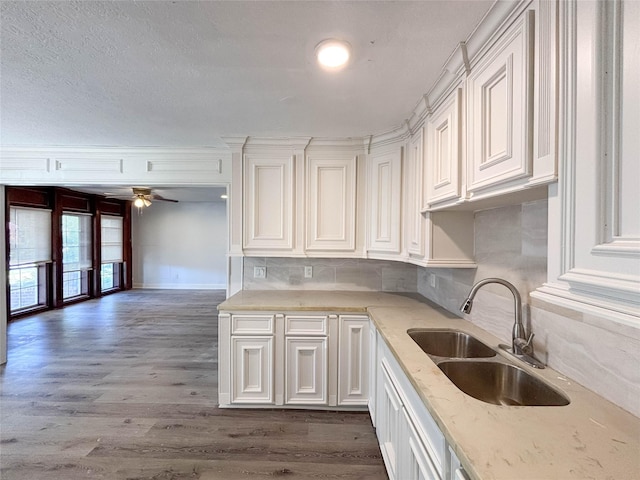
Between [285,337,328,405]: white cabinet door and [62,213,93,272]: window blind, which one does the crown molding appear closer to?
[285,337,328,405]: white cabinet door

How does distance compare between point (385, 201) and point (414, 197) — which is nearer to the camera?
point (414, 197)

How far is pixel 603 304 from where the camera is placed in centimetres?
68

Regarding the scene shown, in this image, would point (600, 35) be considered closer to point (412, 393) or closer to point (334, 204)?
point (412, 393)

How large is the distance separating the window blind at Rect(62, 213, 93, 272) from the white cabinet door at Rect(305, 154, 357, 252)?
19.1 feet

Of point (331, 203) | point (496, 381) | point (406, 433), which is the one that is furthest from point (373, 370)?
point (331, 203)

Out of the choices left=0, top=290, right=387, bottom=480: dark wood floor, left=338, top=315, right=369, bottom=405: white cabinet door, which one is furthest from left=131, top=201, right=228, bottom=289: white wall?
left=338, top=315, right=369, bottom=405: white cabinet door

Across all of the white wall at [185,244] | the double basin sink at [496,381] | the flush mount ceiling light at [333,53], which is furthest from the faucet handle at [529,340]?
the white wall at [185,244]

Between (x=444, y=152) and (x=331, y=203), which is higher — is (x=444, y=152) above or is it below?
above

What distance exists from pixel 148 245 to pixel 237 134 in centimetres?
655

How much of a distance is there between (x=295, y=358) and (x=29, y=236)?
5710mm

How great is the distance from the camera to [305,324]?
7.73 feet

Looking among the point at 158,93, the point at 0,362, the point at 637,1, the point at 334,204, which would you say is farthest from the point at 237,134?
the point at 0,362

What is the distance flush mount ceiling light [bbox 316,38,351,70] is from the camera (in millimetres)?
1347

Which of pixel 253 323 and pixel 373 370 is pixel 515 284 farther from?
pixel 253 323
